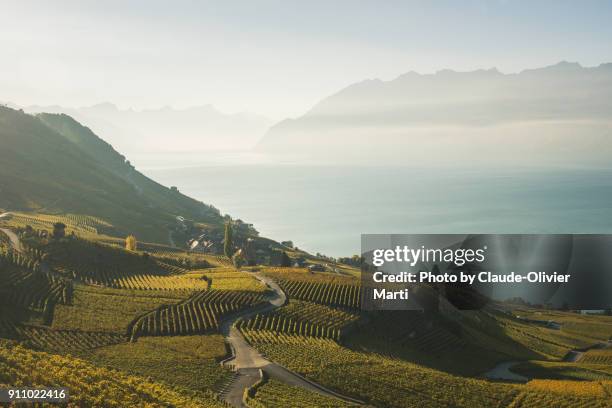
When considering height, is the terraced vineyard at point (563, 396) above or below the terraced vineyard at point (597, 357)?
above

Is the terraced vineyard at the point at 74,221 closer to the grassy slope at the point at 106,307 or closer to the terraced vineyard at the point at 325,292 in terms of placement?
the grassy slope at the point at 106,307

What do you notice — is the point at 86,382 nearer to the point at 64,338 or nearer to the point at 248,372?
the point at 248,372

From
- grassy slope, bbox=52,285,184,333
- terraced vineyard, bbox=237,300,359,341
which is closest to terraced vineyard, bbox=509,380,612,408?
terraced vineyard, bbox=237,300,359,341

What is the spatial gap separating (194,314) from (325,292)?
21.4 meters

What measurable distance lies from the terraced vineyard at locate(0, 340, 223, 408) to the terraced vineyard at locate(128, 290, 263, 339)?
53.3ft

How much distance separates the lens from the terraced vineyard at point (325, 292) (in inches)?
2820

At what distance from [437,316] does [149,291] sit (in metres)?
42.5

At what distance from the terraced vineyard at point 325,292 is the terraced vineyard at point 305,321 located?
9.14 ft

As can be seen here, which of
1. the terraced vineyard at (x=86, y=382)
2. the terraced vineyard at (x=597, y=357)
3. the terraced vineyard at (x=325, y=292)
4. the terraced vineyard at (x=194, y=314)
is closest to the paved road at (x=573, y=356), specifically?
the terraced vineyard at (x=597, y=357)

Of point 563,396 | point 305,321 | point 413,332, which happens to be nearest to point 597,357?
point 413,332

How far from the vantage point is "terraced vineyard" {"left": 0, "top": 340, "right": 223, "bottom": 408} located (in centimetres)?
3030

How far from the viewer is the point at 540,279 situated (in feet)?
501

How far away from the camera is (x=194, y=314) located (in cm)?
6225

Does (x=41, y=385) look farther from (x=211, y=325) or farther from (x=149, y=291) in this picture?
(x=149, y=291)
